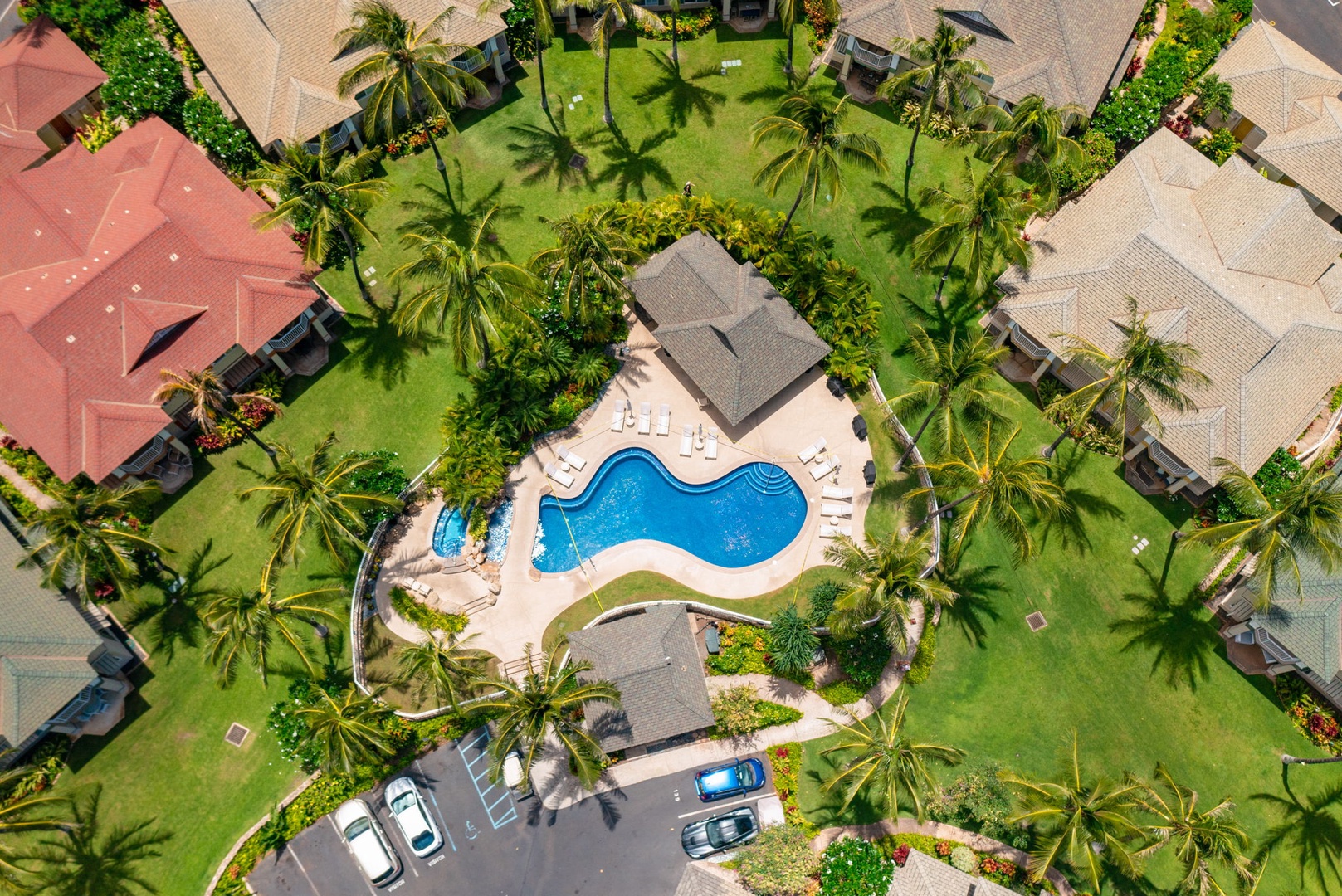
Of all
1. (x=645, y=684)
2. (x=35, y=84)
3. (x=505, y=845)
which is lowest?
(x=505, y=845)

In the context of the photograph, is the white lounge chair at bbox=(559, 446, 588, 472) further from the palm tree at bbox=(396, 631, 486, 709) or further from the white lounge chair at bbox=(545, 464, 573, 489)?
the palm tree at bbox=(396, 631, 486, 709)

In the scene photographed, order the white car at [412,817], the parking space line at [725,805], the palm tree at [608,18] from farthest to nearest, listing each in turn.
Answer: the palm tree at [608,18], the parking space line at [725,805], the white car at [412,817]

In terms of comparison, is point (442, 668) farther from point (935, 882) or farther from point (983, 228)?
point (983, 228)

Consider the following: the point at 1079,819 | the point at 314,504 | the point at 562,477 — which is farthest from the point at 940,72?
the point at 314,504

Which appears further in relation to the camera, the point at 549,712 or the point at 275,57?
the point at 275,57

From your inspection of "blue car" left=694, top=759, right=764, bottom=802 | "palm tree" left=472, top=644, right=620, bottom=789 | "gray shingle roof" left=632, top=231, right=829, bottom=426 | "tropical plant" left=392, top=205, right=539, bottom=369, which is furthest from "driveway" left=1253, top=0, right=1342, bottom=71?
"palm tree" left=472, top=644, right=620, bottom=789

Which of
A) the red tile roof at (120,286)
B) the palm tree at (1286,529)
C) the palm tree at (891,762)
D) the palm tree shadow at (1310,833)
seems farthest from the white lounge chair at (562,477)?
the palm tree shadow at (1310,833)

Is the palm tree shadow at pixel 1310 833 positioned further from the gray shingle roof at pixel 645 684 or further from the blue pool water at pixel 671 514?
the gray shingle roof at pixel 645 684
